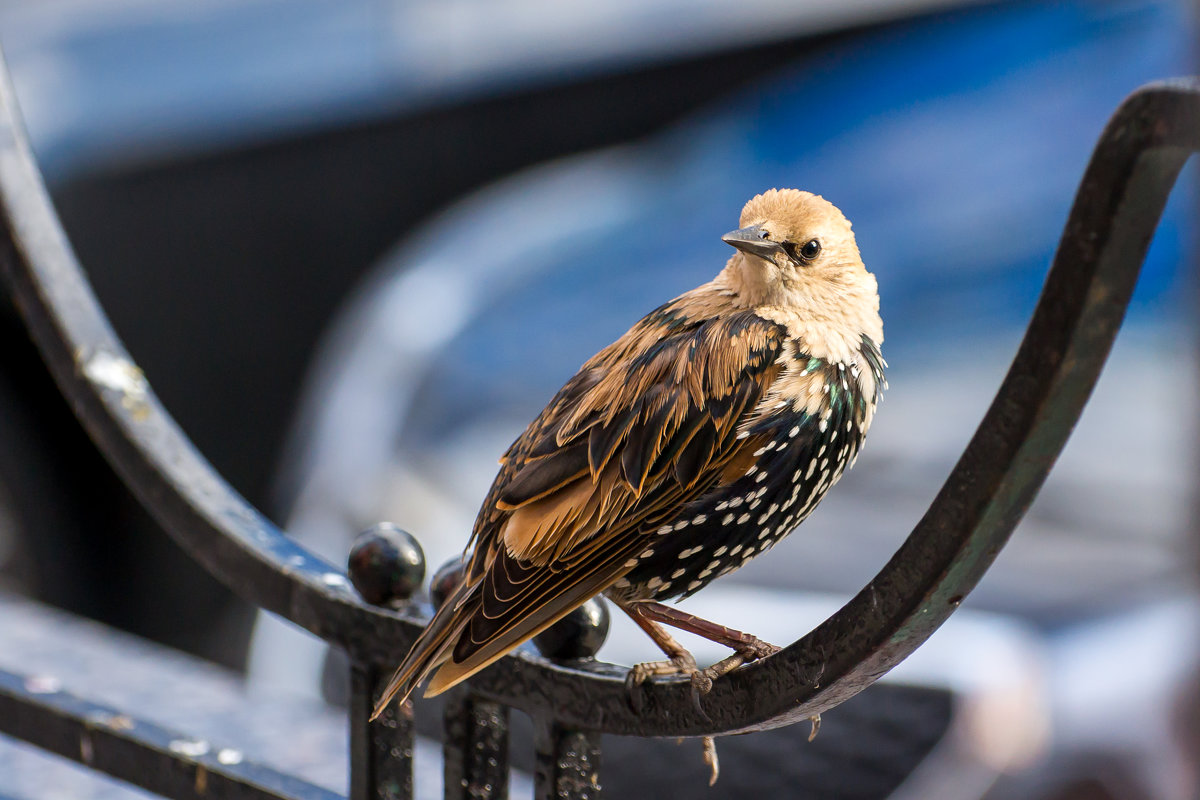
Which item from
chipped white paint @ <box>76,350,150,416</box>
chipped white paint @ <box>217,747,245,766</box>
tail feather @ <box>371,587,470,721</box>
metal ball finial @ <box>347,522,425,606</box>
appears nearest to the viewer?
tail feather @ <box>371,587,470,721</box>

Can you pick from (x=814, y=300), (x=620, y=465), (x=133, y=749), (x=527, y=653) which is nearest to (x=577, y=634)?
(x=527, y=653)

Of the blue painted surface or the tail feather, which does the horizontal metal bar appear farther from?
the blue painted surface

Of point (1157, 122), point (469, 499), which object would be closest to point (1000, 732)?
point (469, 499)

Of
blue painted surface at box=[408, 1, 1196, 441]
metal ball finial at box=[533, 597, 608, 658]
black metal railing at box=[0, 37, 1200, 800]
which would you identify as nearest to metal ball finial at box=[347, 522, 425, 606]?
black metal railing at box=[0, 37, 1200, 800]

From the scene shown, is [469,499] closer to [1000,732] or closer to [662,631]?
[1000,732]

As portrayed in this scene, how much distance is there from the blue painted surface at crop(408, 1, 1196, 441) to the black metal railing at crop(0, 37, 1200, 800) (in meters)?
1.17

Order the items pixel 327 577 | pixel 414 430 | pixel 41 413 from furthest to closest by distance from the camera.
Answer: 1. pixel 41 413
2. pixel 414 430
3. pixel 327 577

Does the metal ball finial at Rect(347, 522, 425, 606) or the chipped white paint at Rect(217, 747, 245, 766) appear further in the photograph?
the chipped white paint at Rect(217, 747, 245, 766)

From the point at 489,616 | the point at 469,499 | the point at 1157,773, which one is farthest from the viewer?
the point at 469,499

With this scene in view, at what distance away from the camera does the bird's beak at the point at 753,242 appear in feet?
2.80

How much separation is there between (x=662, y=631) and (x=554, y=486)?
0.22 meters

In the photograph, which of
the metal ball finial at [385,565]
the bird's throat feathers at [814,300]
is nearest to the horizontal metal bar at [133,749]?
the metal ball finial at [385,565]

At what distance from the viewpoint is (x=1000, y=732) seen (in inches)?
94.4

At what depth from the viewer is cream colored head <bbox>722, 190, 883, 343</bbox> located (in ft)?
2.87
